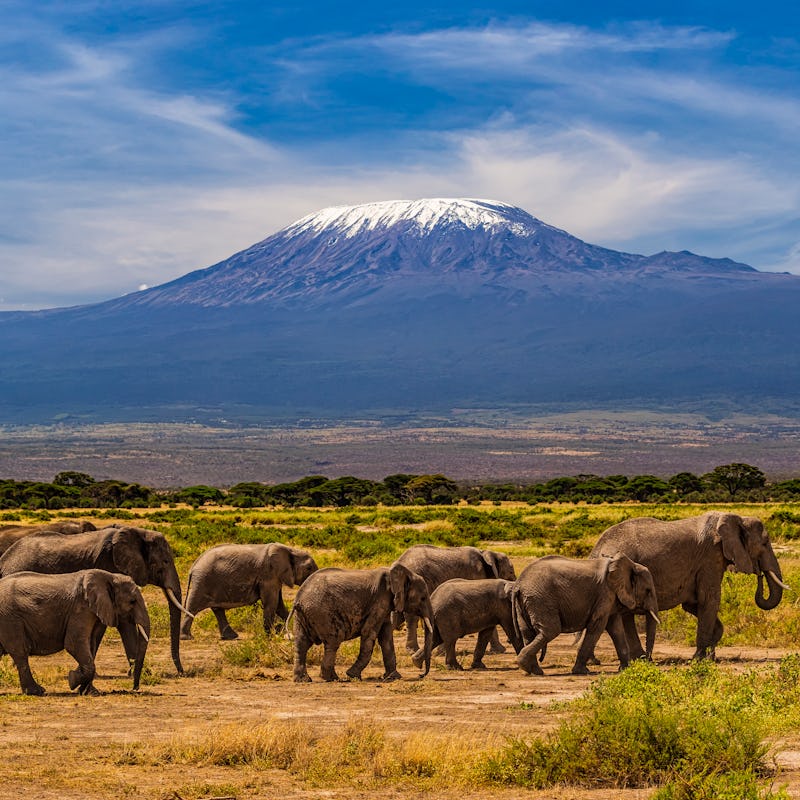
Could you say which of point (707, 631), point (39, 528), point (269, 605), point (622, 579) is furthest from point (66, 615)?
point (707, 631)

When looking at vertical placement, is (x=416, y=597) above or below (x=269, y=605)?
above

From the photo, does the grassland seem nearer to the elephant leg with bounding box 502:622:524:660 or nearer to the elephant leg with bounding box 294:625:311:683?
the elephant leg with bounding box 502:622:524:660

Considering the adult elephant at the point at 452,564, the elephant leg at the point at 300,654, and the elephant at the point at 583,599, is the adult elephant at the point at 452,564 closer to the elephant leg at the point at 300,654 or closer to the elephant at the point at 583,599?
the elephant at the point at 583,599

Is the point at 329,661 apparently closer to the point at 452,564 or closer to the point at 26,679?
the point at 26,679

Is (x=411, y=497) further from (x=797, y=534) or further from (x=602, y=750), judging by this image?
(x=602, y=750)

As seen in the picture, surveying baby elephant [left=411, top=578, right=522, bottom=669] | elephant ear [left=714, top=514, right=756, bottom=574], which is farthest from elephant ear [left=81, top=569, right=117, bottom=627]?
elephant ear [left=714, top=514, right=756, bottom=574]

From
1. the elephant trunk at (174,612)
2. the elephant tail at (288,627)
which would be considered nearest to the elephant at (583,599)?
the elephant tail at (288,627)

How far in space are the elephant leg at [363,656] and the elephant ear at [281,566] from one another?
4481 millimetres

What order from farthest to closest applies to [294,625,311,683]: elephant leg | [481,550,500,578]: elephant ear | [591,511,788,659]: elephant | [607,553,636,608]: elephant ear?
[481,550,500,578]: elephant ear → [591,511,788,659]: elephant → [607,553,636,608]: elephant ear → [294,625,311,683]: elephant leg

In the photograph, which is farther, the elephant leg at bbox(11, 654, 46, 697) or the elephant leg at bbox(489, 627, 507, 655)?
the elephant leg at bbox(489, 627, 507, 655)

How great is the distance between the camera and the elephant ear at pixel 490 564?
22.8m

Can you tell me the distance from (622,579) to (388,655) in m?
3.50

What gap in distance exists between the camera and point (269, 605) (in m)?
22.4

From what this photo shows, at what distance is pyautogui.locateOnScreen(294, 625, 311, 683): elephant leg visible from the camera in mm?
17953
